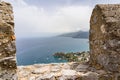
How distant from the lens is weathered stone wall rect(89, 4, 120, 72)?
3594 mm

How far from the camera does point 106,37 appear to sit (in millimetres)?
3688

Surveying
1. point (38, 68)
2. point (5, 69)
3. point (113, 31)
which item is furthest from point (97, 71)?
point (5, 69)

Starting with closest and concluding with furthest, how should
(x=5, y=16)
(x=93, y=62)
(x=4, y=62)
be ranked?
(x=4, y=62) → (x=5, y=16) → (x=93, y=62)

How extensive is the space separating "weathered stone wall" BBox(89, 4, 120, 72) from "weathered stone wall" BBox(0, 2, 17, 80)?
5.73ft

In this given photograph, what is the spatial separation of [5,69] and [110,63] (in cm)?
193

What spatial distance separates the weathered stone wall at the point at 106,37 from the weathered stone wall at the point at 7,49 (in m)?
1.75

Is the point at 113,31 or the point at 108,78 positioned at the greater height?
the point at 113,31

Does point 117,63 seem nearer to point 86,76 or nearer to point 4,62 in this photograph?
point 86,76

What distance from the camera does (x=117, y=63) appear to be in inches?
141

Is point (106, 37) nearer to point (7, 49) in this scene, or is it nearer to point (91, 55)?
point (91, 55)

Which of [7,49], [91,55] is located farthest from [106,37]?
[7,49]

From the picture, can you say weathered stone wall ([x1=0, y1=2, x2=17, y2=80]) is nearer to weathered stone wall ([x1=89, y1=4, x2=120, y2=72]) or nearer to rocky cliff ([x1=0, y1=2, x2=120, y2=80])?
rocky cliff ([x1=0, y1=2, x2=120, y2=80])

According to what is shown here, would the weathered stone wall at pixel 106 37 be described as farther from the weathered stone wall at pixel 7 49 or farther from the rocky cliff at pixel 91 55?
the weathered stone wall at pixel 7 49

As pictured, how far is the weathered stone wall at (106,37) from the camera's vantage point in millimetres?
3594
